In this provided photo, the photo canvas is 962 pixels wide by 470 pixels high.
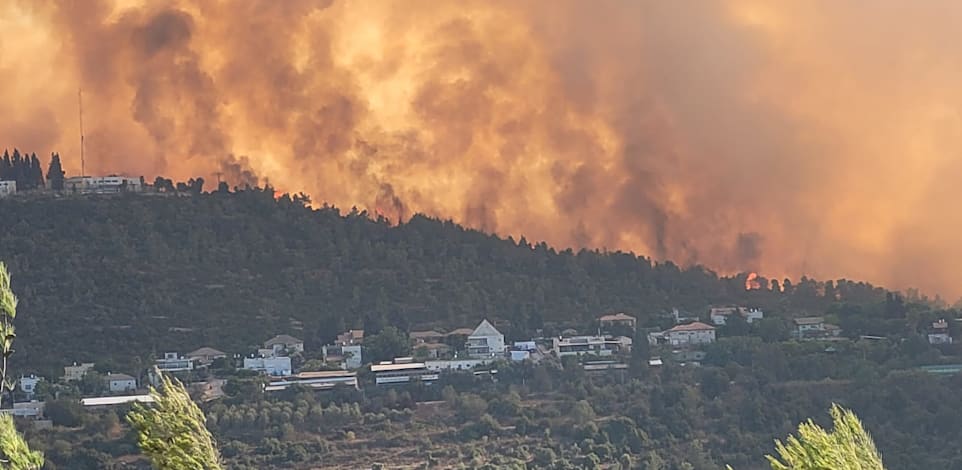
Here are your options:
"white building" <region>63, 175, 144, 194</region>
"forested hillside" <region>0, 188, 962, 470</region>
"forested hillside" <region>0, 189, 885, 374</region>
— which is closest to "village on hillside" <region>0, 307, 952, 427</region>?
"forested hillside" <region>0, 188, 962, 470</region>

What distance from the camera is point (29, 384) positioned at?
4091 cm

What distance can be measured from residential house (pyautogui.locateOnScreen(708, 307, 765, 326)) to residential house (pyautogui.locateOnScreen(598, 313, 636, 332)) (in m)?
2.02

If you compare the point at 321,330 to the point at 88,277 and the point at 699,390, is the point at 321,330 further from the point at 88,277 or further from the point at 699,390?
the point at 699,390

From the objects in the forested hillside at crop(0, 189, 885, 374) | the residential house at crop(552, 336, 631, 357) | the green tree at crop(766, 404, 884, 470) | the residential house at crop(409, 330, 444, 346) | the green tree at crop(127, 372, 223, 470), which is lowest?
the green tree at crop(766, 404, 884, 470)

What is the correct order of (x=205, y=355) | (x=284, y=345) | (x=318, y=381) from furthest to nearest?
(x=284, y=345) < (x=205, y=355) < (x=318, y=381)

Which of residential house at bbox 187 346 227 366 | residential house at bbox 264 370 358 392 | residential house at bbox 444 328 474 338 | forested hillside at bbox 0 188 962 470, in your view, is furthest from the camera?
residential house at bbox 444 328 474 338

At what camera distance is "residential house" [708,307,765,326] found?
155 feet

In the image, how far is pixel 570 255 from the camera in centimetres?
4925

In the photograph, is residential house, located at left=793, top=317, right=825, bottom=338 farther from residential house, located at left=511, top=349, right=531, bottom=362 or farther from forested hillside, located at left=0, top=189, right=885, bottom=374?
residential house, located at left=511, top=349, right=531, bottom=362

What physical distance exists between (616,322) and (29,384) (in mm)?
13860

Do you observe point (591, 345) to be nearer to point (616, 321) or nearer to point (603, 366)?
point (603, 366)

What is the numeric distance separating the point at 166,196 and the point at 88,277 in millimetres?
4049

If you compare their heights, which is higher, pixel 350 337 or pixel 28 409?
pixel 350 337

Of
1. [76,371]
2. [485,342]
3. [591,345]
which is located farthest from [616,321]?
[76,371]
